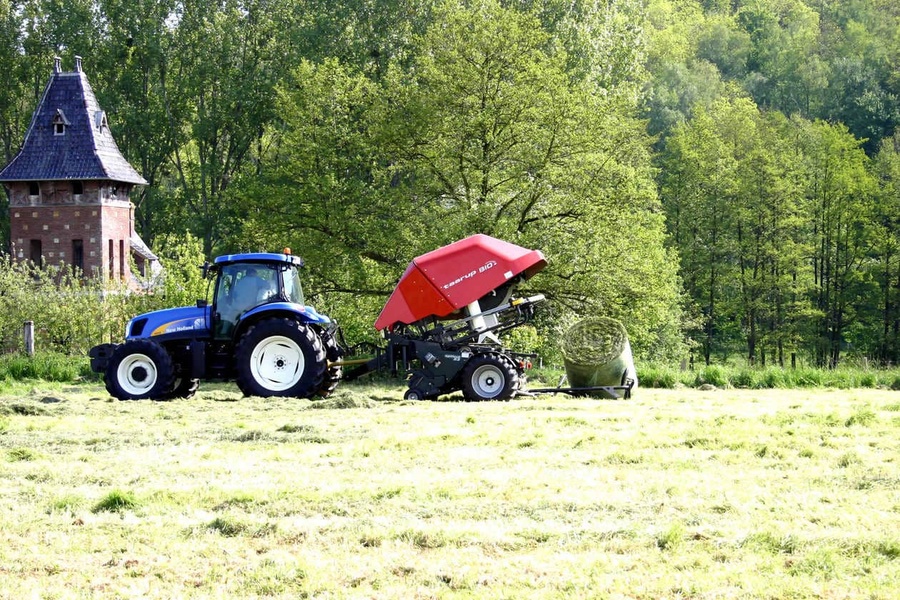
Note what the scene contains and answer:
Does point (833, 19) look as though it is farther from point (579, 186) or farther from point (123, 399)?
point (123, 399)

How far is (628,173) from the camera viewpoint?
25688 millimetres

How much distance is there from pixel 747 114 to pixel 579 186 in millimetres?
35426

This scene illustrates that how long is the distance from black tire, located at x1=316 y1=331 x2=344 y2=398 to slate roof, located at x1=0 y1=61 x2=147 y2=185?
32.2 m

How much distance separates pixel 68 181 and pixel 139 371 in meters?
33.5

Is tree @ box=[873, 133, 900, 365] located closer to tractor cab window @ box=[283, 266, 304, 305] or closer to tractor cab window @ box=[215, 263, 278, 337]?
tractor cab window @ box=[283, 266, 304, 305]

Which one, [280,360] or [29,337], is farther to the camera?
[29,337]

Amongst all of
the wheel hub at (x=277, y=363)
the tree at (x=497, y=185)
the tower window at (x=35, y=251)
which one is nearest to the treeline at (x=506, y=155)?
the tree at (x=497, y=185)

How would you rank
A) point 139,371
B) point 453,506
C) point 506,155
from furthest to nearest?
point 506,155 < point 139,371 < point 453,506

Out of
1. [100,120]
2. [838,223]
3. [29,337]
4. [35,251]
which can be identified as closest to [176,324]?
[29,337]

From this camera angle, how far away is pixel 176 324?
1723 centimetres

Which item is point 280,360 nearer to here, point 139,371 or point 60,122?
point 139,371

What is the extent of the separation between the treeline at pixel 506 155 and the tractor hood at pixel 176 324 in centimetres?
815

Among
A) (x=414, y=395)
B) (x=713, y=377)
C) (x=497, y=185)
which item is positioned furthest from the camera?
(x=497, y=185)

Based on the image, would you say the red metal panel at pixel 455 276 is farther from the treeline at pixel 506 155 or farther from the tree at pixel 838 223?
the tree at pixel 838 223
